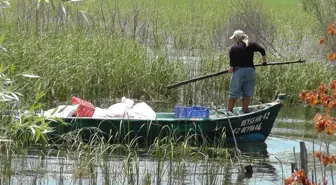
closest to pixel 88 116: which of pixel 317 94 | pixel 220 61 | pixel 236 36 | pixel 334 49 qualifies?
pixel 236 36

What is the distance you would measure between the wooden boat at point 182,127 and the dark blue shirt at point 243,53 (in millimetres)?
705

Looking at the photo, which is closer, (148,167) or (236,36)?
(148,167)

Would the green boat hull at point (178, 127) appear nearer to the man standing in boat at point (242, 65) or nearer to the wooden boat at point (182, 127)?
the wooden boat at point (182, 127)

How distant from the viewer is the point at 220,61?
16.1 metres

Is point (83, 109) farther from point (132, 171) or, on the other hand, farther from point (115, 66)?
point (132, 171)

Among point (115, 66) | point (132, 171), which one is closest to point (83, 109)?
point (115, 66)

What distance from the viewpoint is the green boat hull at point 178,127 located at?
11.5 metres

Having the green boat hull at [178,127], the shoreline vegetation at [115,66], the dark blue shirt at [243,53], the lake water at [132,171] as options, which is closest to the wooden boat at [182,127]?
the green boat hull at [178,127]

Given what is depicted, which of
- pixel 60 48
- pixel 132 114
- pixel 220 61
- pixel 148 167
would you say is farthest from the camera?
pixel 220 61

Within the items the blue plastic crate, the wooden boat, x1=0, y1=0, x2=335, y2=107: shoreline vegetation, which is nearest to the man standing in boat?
the wooden boat

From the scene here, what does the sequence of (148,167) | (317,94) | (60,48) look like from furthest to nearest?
(60,48)
(148,167)
(317,94)

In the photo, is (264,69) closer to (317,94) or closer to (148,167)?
(148,167)

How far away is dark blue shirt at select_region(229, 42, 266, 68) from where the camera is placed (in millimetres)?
12812

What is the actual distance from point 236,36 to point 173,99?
3.37 m
